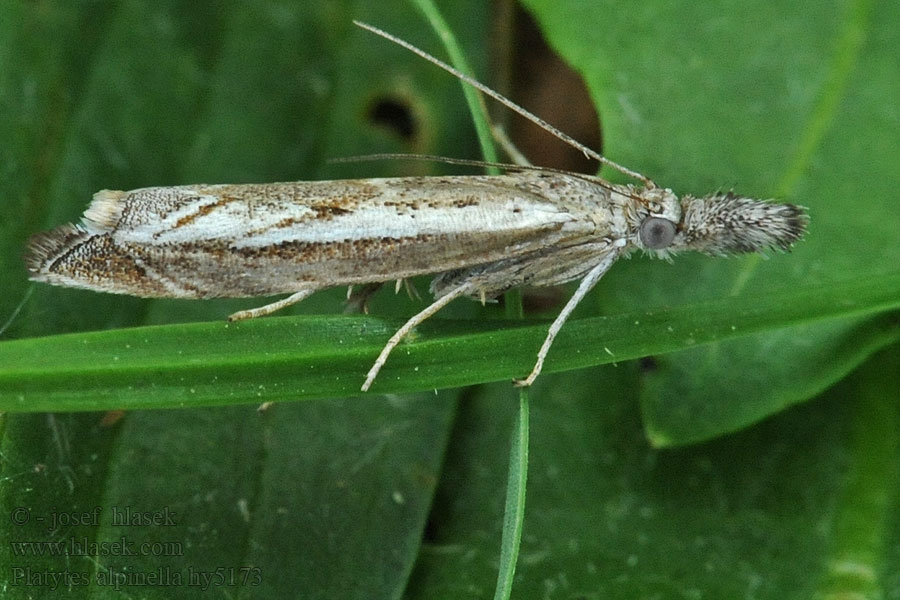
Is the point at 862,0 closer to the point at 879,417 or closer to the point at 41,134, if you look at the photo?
the point at 879,417

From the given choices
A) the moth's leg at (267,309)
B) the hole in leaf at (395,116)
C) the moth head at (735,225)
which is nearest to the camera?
the moth's leg at (267,309)

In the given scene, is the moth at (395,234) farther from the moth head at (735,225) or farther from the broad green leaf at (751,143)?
the broad green leaf at (751,143)

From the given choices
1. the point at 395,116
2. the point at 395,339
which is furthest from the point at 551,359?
the point at 395,116

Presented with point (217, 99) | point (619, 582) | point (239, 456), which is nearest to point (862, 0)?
point (619, 582)

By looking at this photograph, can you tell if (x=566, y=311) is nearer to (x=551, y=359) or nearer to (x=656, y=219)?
(x=551, y=359)

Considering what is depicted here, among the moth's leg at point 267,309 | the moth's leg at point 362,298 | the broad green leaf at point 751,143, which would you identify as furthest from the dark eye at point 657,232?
the moth's leg at point 267,309

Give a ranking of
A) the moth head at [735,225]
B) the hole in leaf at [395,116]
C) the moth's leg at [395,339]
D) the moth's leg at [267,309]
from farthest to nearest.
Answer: the hole in leaf at [395,116] < the moth head at [735,225] < the moth's leg at [267,309] < the moth's leg at [395,339]

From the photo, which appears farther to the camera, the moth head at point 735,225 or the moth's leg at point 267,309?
the moth head at point 735,225

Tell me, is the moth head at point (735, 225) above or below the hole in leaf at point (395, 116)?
below
